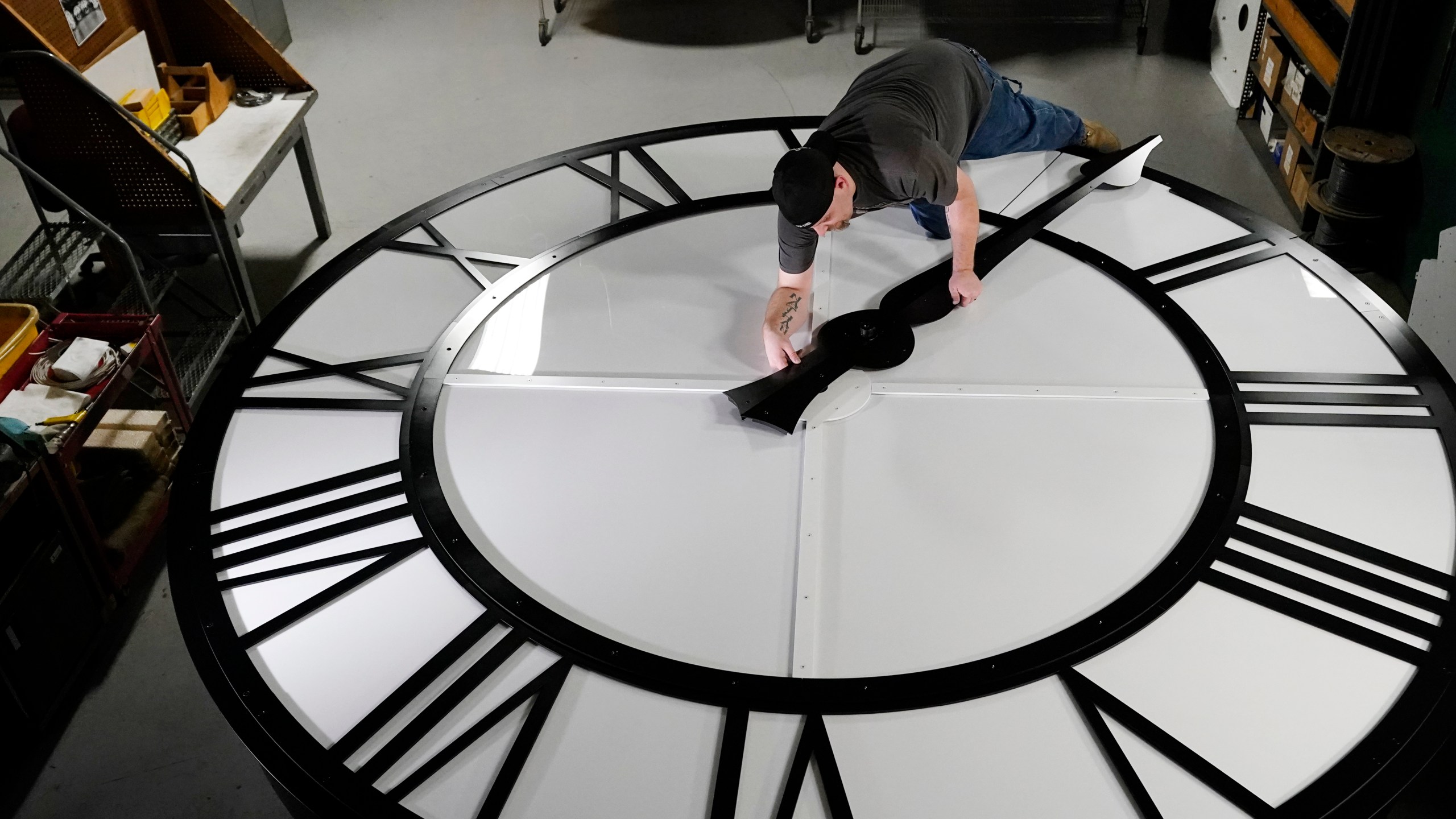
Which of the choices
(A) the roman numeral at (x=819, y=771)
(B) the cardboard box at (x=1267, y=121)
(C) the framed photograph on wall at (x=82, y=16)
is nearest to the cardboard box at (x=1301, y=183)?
(B) the cardboard box at (x=1267, y=121)

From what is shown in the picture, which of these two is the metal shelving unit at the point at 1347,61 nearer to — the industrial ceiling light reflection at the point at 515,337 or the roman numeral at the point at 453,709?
the industrial ceiling light reflection at the point at 515,337

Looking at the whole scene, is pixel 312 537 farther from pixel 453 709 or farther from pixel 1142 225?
pixel 1142 225

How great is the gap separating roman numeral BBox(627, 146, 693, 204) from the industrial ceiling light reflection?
525 millimetres

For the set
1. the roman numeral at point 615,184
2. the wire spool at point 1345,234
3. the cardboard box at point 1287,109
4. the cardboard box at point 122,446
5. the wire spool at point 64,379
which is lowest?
the wire spool at point 1345,234

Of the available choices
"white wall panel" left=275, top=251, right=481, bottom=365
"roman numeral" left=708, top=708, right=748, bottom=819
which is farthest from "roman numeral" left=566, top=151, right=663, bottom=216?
"roman numeral" left=708, top=708, right=748, bottom=819

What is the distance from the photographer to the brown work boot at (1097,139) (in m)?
3.38

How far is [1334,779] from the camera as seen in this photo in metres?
1.74

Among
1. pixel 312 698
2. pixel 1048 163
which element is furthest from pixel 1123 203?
pixel 312 698

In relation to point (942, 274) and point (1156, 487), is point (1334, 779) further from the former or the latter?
point (942, 274)

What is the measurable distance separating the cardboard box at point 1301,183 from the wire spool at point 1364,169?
0.20m

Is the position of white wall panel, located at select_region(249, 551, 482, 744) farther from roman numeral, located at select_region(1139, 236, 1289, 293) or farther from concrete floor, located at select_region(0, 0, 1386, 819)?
roman numeral, located at select_region(1139, 236, 1289, 293)

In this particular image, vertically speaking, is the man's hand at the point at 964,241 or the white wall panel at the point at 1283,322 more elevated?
the man's hand at the point at 964,241

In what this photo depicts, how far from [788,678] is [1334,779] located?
2.77 ft

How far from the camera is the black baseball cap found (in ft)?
7.39
